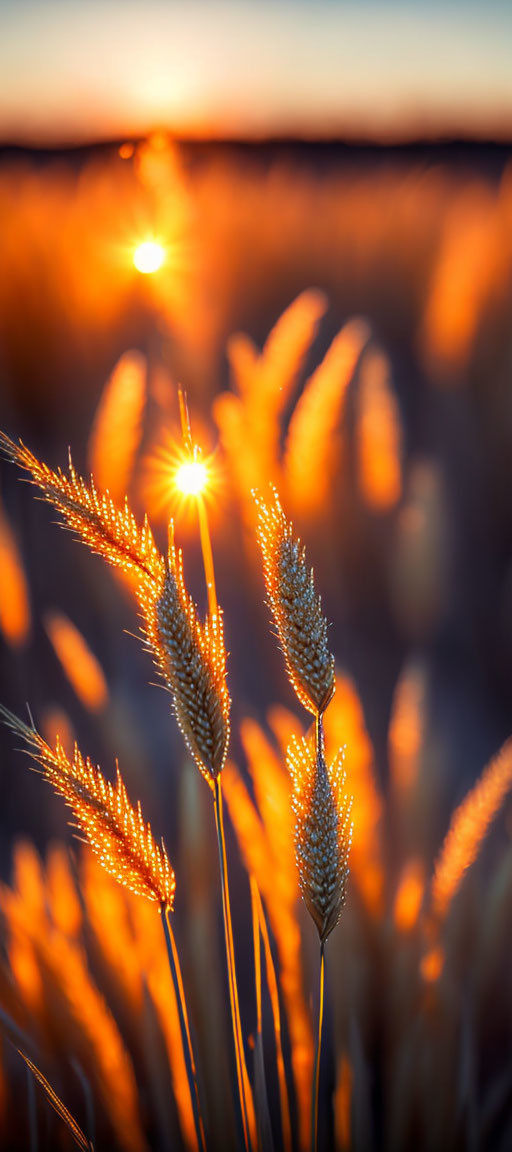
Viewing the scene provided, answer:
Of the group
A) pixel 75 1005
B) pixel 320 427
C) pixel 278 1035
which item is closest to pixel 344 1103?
pixel 278 1035

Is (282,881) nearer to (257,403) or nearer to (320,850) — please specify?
(320,850)

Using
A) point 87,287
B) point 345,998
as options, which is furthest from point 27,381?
point 345,998

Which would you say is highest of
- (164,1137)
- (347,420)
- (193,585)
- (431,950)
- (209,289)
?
(209,289)

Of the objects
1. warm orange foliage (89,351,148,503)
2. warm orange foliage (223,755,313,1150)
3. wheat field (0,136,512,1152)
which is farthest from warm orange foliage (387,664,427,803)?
warm orange foliage (89,351,148,503)

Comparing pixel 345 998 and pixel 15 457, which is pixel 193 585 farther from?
pixel 345 998

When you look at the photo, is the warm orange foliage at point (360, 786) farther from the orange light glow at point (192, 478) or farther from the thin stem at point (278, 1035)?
the orange light glow at point (192, 478)

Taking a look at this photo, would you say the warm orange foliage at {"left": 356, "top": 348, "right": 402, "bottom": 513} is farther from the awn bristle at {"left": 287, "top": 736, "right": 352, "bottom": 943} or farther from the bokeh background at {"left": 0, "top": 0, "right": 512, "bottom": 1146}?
the awn bristle at {"left": 287, "top": 736, "right": 352, "bottom": 943}
